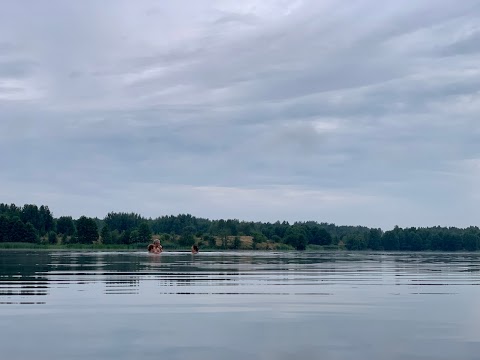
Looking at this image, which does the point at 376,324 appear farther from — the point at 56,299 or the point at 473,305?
the point at 56,299

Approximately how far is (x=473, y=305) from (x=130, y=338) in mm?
16419

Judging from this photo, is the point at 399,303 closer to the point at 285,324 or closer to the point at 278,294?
the point at 278,294

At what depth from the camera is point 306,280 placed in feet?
153

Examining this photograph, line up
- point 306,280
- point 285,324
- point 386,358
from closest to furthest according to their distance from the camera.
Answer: point 386,358 → point 285,324 → point 306,280

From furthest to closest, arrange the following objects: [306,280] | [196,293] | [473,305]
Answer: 1. [306,280]
2. [196,293]
3. [473,305]

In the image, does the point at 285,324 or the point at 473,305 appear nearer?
the point at 285,324

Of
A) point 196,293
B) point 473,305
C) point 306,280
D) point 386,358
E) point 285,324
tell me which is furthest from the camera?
point 306,280

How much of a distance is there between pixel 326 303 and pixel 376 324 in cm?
690

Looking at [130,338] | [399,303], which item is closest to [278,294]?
[399,303]

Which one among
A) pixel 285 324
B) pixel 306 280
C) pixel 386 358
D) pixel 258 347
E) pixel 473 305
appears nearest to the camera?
pixel 386 358

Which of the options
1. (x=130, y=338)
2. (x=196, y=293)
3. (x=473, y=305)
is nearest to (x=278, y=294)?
(x=196, y=293)

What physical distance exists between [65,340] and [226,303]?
11.5 meters

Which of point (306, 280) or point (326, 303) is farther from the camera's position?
point (306, 280)

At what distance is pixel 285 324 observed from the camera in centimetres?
2427
